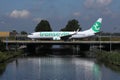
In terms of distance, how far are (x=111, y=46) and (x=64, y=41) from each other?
17.1 m

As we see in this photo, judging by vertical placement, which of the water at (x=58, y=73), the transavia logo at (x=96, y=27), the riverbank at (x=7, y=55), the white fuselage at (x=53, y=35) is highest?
the transavia logo at (x=96, y=27)

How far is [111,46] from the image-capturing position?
14388 centimetres

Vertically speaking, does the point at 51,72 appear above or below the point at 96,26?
below

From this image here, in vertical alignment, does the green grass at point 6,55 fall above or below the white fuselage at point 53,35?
below

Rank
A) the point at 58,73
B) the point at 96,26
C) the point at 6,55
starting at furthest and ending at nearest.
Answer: the point at 96,26 → the point at 6,55 → the point at 58,73

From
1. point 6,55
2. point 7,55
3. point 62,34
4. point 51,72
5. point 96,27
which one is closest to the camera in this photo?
point 51,72

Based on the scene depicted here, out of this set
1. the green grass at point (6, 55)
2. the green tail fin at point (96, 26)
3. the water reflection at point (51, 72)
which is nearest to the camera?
the water reflection at point (51, 72)

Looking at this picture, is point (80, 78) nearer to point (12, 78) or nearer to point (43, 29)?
point (12, 78)

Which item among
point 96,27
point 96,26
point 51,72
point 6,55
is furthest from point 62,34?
point 51,72

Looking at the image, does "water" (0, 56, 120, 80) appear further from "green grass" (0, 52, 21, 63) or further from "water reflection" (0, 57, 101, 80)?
"green grass" (0, 52, 21, 63)

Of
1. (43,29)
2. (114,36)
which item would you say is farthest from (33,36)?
(43,29)

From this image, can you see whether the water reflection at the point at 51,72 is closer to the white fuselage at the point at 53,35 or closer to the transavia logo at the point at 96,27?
the white fuselage at the point at 53,35

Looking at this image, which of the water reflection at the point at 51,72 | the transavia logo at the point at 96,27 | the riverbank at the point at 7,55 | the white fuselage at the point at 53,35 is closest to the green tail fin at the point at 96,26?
the transavia logo at the point at 96,27

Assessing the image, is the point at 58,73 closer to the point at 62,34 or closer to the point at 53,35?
the point at 62,34
